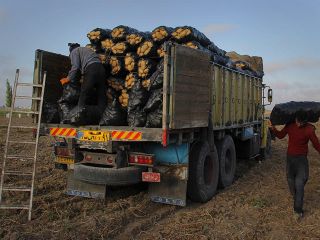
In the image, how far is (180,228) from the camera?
5082mm

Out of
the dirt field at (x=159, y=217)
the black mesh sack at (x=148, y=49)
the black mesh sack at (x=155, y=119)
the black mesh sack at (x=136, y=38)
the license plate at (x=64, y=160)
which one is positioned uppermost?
the black mesh sack at (x=136, y=38)

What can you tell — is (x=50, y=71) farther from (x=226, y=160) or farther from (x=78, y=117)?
(x=226, y=160)

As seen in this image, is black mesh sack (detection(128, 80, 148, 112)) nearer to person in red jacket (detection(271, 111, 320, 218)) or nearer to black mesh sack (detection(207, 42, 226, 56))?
black mesh sack (detection(207, 42, 226, 56))

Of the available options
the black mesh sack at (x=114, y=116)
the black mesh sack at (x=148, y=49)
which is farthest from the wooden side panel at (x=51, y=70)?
the black mesh sack at (x=148, y=49)

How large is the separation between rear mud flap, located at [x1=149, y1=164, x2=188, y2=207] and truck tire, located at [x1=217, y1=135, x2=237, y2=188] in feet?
5.28

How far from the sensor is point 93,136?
232 inches

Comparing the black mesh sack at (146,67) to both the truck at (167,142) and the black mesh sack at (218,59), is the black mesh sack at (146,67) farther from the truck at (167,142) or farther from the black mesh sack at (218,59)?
the black mesh sack at (218,59)

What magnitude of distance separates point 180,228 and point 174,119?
4.66 ft

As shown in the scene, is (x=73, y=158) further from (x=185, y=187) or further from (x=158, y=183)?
(x=185, y=187)

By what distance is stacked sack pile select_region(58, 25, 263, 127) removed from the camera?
230 inches

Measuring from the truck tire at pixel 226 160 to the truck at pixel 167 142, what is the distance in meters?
0.03

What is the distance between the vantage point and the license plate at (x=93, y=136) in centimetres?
576

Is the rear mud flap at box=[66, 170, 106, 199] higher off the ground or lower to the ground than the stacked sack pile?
lower

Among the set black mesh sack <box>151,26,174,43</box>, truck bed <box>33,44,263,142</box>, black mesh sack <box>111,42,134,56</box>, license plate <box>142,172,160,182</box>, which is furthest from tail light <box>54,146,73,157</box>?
black mesh sack <box>151,26,174,43</box>
